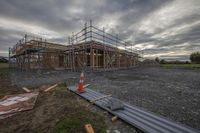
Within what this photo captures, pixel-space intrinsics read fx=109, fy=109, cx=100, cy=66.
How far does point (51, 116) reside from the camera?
215 centimetres

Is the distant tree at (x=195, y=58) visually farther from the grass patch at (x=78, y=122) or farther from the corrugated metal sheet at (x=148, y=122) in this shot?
the grass patch at (x=78, y=122)

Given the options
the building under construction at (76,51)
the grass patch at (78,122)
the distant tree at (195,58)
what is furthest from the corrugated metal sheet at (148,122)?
the distant tree at (195,58)

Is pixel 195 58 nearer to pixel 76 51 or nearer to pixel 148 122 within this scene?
pixel 76 51

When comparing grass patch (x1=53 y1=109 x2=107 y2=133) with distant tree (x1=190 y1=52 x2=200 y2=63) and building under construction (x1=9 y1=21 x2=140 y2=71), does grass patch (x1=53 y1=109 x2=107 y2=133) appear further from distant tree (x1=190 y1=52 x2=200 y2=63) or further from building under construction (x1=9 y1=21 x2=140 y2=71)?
distant tree (x1=190 y1=52 x2=200 y2=63)

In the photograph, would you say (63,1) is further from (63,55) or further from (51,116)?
(63,55)

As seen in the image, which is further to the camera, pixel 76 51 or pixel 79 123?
pixel 76 51

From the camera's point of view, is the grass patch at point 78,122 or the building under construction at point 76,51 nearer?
the grass patch at point 78,122

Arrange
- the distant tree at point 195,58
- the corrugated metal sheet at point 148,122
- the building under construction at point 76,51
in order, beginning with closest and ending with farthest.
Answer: the corrugated metal sheet at point 148,122 → the building under construction at point 76,51 → the distant tree at point 195,58

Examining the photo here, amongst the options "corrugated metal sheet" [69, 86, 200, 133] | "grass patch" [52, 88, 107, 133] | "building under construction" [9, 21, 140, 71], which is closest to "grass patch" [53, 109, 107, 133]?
"grass patch" [52, 88, 107, 133]

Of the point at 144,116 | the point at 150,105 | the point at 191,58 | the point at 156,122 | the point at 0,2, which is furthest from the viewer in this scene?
the point at 191,58

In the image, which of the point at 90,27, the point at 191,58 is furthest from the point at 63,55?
the point at 191,58

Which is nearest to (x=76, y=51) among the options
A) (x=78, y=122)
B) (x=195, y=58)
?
(x=78, y=122)

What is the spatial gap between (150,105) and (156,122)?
88 centimetres

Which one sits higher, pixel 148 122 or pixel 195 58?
pixel 195 58
